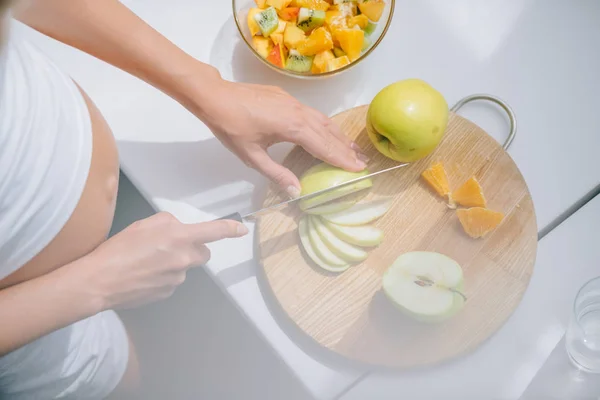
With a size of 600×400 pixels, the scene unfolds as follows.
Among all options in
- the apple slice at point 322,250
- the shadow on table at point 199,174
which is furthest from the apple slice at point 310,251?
the shadow on table at point 199,174

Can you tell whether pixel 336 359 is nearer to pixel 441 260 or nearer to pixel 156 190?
pixel 441 260

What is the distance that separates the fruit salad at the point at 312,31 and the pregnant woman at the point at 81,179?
0.09 metres

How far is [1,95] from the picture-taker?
2.30 feet

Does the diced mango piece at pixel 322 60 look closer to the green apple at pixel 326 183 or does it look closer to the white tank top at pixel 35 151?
the green apple at pixel 326 183

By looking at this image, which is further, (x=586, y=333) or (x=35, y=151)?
(x=586, y=333)


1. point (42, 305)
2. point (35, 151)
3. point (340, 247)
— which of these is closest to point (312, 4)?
point (340, 247)

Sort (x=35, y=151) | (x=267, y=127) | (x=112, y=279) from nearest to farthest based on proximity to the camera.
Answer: (x=35, y=151)
(x=112, y=279)
(x=267, y=127)

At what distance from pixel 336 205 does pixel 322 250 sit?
84 millimetres

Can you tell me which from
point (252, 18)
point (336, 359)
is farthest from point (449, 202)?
point (252, 18)

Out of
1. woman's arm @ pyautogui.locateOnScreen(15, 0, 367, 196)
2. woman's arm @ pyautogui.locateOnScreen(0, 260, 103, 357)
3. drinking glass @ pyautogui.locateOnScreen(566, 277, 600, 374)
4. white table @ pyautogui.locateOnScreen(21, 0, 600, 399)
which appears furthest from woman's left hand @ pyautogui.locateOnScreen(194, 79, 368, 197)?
drinking glass @ pyautogui.locateOnScreen(566, 277, 600, 374)

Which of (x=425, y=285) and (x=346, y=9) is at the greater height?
(x=346, y=9)

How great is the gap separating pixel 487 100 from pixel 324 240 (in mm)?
429

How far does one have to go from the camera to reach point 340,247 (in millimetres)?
978

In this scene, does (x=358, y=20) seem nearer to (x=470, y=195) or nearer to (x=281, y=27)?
(x=281, y=27)
